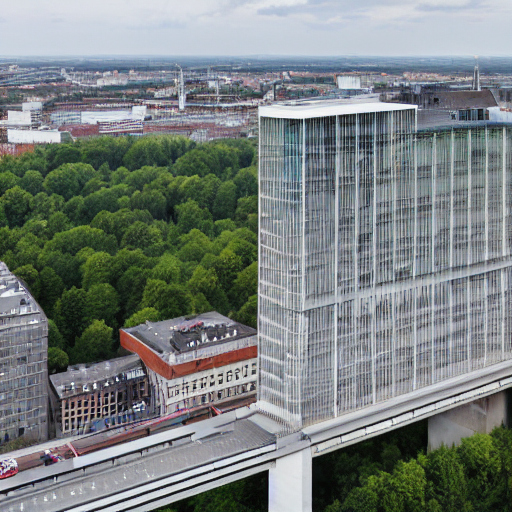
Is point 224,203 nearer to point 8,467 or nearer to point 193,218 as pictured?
point 193,218

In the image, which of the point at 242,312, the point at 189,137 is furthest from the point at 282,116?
the point at 189,137

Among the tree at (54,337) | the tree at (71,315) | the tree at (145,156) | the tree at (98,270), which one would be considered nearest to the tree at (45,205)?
the tree at (98,270)

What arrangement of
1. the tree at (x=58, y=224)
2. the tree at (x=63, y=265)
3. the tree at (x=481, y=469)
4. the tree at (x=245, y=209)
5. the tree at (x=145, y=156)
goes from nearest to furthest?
the tree at (x=481, y=469), the tree at (x=63, y=265), the tree at (x=58, y=224), the tree at (x=245, y=209), the tree at (x=145, y=156)

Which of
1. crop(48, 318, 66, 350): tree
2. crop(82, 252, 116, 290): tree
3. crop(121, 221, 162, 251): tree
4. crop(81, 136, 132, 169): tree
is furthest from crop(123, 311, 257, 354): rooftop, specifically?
crop(81, 136, 132, 169): tree

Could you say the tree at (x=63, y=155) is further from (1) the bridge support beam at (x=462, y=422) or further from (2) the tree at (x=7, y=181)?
(1) the bridge support beam at (x=462, y=422)

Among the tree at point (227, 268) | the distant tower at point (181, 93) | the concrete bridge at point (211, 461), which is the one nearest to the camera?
the concrete bridge at point (211, 461)

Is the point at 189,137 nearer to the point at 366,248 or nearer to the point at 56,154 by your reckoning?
the point at 56,154
